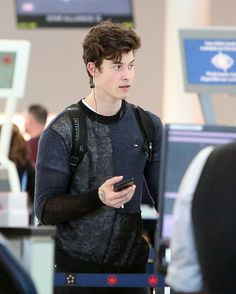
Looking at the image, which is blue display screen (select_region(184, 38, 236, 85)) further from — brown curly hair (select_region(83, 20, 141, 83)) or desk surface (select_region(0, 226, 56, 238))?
desk surface (select_region(0, 226, 56, 238))

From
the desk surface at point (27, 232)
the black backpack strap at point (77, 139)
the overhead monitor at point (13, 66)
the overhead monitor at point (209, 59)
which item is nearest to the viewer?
the desk surface at point (27, 232)

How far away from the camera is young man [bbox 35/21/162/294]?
4000mm

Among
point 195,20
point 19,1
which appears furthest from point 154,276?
point 19,1

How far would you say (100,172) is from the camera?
13.3ft

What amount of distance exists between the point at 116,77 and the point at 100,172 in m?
0.37

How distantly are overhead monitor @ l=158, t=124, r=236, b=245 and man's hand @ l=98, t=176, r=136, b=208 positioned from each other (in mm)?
122

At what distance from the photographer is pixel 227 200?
2572 millimetres

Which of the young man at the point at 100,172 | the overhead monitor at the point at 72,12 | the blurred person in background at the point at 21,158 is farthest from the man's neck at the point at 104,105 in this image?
the overhead monitor at the point at 72,12

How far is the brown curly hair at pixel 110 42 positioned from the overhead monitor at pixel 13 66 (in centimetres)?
84

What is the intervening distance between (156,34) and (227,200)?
10.1 m

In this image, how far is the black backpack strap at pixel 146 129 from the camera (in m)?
4.14

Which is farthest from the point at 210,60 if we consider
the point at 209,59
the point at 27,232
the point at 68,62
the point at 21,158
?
the point at 68,62

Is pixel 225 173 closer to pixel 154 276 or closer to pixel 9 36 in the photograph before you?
pixel 154 276

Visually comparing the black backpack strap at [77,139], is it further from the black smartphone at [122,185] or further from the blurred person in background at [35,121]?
the blurred person in background at [35,121]
